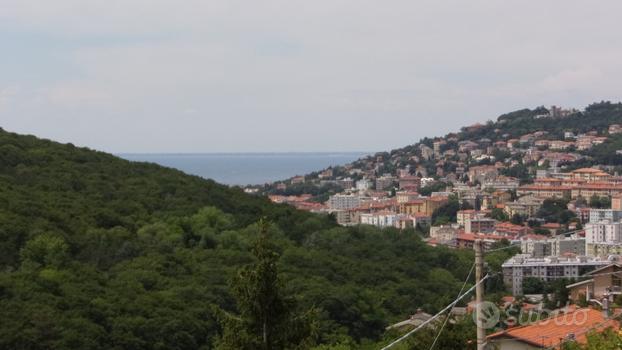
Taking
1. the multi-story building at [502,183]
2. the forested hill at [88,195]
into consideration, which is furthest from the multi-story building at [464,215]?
the forested hill at [88,195]

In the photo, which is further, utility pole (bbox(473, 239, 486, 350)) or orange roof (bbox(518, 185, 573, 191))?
orange roof (bbox(518, 185, 573, 191))

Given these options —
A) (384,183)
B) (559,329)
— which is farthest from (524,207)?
(559,329)

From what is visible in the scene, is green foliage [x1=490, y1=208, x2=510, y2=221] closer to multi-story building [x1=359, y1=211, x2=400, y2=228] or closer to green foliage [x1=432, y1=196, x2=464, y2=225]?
green foliage [x1=432, y1=196, x2=464, y2=225]

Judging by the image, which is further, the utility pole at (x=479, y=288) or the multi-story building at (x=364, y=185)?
the multi-story building at (x=364, y=185)

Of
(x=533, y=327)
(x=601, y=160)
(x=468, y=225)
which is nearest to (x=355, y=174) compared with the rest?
(x=601, y=160)

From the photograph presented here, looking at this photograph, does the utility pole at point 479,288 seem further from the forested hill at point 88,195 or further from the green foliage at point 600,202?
the green foliage at point 600,202

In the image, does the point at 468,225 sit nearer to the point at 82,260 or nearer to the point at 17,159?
the point at 17,159

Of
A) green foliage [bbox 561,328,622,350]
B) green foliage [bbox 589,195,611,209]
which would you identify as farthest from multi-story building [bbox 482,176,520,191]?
green foliage [bbox 561,328,622,350]

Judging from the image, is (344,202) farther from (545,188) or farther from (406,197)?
(545,188)
